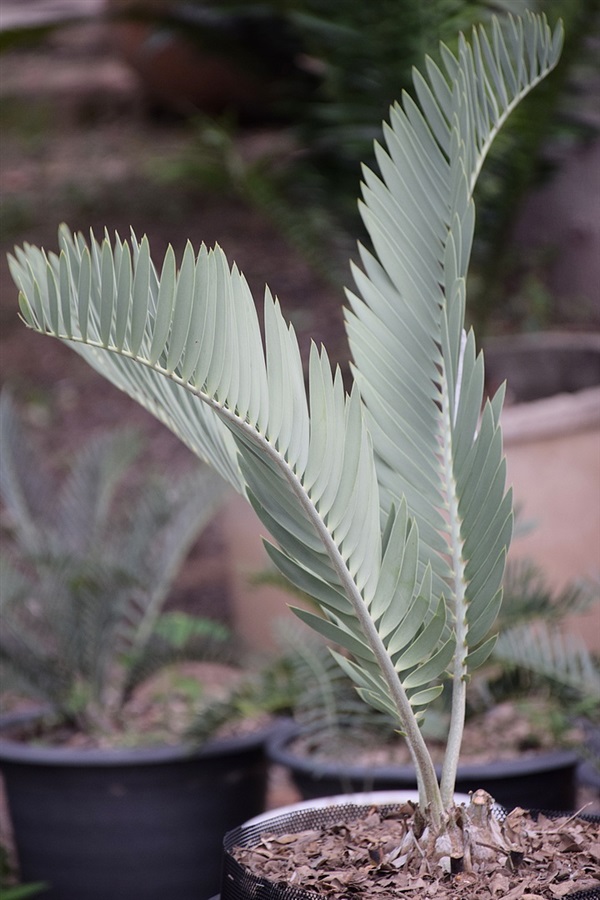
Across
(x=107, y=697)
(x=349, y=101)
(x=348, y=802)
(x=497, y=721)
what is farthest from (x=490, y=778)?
(x=349, y=101)

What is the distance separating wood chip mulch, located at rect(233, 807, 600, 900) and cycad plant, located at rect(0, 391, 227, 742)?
3.90ft

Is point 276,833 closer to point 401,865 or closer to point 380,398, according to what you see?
point 401,865

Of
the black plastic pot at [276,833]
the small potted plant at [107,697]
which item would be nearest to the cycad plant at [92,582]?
the small potted plant at [107,697]

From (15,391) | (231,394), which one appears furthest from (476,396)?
(15,391)

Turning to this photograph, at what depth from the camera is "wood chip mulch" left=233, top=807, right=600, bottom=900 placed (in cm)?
107

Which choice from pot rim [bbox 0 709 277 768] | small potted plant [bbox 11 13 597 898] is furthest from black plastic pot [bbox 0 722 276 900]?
small potted plant [bbox 11 13 597 898]

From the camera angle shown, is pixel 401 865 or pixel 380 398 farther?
pixel 380 398

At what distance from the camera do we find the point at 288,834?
127 cm

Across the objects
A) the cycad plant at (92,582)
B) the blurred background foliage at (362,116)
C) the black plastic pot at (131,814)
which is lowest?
the black plastic pot at (131,814)

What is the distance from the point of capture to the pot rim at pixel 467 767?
193cm

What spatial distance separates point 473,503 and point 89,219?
16.3ft

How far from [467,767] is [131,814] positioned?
2.23 ft

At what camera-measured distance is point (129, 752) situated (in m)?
2.16

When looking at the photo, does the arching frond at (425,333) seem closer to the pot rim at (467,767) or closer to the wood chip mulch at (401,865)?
the wood chip mulch at (401,865)
